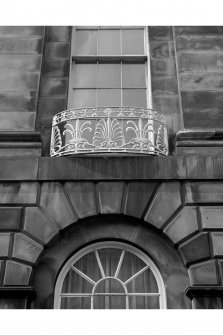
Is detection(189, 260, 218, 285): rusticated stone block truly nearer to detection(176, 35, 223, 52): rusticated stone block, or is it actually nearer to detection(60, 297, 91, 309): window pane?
detection(60, 297, 91, 309): window pane

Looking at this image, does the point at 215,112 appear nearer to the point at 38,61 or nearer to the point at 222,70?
the point at 222,70

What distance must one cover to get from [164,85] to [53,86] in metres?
2.51

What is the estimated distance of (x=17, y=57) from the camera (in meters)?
10.2

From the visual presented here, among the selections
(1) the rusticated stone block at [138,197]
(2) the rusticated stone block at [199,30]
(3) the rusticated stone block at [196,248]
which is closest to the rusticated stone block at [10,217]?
(1) the rusticated stone block at [138,197]

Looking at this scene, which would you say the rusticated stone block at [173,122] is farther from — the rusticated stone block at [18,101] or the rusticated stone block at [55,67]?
the rusticated stone block at [18,101]

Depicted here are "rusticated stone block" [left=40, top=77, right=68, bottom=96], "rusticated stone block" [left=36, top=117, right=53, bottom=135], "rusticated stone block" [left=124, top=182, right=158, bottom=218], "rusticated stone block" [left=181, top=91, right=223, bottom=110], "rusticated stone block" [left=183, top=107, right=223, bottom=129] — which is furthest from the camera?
"rusticated stone block" [left=40, top=77, right=68, bottom=96]

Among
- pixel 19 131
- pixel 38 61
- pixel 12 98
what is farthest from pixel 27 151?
pixel 38 61

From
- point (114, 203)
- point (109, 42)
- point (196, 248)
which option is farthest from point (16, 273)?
point (109, 42)

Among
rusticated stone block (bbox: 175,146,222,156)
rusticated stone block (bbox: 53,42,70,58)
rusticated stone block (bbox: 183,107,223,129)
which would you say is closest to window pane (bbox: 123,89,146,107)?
rusticated stone block (bbox: 183,107,223,129)

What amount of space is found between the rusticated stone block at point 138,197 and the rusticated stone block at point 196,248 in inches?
38.5

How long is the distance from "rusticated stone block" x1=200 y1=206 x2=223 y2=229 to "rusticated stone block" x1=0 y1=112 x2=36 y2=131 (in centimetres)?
392

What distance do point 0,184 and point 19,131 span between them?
1241 millimetres

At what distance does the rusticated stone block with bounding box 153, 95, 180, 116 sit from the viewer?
31.7 ft

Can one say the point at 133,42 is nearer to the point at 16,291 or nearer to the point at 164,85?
the point at 164,85
